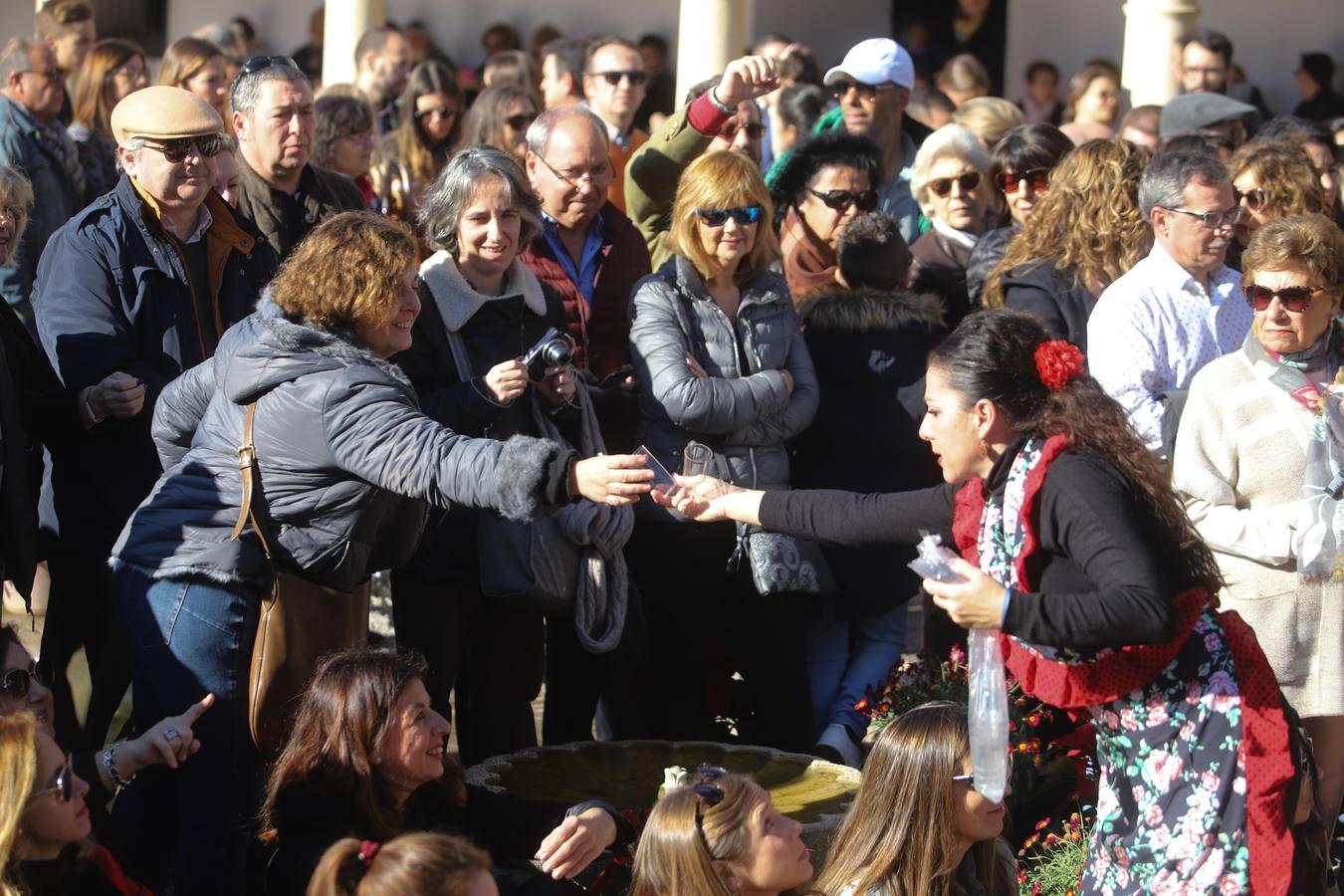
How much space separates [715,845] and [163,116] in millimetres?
2683

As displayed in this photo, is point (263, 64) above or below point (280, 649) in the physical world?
above

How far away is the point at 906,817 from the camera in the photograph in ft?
13.2

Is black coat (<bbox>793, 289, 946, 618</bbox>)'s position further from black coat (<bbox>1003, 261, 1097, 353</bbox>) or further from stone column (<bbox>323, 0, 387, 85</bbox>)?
stone column (<bbox>323, 0, 387, 85</bbox>)

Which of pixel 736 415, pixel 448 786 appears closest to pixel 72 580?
pixel 448 786

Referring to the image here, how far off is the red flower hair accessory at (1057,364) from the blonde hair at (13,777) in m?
2.19

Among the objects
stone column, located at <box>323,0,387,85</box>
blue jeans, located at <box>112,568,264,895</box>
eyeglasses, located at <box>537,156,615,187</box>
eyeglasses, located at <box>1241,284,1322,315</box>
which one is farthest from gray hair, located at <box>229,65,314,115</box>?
stone column, located at <box>323,0,387,85</box>

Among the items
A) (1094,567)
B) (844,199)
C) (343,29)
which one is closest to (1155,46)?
(343,29)

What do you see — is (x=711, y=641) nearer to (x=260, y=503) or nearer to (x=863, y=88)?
(x=260, y=503)

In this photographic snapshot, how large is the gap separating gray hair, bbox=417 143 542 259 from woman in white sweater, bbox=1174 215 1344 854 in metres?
2.01

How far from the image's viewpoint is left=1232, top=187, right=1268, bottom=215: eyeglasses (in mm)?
6398

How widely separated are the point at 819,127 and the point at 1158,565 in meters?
4.24

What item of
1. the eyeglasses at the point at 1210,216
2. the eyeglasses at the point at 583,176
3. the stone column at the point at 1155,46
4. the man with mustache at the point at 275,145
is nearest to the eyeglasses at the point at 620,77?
the eyeglasses at the point at 583,176

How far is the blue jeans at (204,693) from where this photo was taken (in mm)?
4113

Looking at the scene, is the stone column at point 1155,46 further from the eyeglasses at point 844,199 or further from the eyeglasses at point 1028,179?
the eyeglasses at point 844,199
